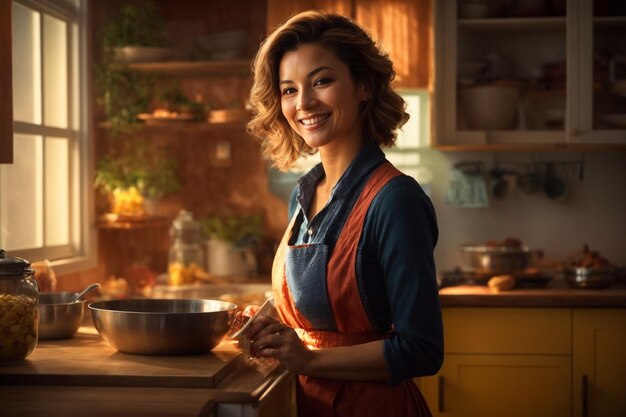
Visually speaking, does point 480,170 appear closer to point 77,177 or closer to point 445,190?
point 445,190

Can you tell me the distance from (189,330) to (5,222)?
1.93 metres

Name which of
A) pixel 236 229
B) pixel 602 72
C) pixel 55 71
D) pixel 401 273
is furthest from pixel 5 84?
pixel 602 72

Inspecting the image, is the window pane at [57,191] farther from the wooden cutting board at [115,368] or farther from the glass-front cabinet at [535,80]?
the wooden cutting board at [115,368]

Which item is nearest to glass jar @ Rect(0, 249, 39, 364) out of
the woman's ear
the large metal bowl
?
the large metal bowl

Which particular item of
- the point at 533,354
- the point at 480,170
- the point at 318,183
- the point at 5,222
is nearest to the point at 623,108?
the point at 480,170

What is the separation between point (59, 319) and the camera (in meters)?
2.20

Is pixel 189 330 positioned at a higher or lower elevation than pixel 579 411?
higher

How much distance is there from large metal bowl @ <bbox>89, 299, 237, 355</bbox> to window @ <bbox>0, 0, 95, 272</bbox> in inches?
69.4

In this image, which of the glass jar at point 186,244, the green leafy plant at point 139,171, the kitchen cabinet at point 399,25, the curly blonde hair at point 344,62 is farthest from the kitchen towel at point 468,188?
the curly blonde hair at point 344,62

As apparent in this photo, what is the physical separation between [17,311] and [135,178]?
8.44 feet

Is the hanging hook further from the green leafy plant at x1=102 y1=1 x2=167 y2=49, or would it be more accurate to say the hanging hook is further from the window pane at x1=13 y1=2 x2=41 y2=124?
the window pane at x1=13 y1=2 x2=41 y2=124

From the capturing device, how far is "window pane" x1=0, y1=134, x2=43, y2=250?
11.8 feet

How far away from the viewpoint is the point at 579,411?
3.67m

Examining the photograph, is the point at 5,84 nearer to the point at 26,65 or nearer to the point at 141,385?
the point at 141,385
